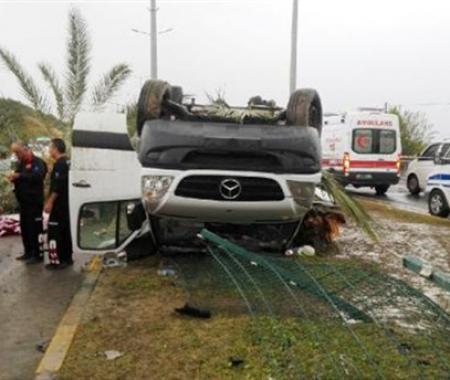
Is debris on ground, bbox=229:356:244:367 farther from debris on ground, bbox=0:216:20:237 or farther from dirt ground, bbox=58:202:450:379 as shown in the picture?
debris on ground, bbox=0:216:20:237

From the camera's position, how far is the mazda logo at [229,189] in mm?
6633

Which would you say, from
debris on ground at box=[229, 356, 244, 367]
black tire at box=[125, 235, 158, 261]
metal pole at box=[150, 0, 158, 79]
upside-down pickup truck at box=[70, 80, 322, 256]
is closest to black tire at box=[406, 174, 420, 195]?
metal pole at box=[150, 0, 158, 79]

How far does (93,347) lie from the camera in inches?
197

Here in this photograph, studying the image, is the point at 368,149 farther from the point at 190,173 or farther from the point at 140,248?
the point at 190,173

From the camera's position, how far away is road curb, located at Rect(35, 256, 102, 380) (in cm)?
461

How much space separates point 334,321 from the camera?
5.08 m

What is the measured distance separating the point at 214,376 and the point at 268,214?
2.73 meters

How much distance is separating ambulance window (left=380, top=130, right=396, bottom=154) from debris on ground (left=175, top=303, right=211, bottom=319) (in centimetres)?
1570

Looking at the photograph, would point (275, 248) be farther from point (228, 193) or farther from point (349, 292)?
point (349, 292)

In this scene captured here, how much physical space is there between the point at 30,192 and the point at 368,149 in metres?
14.0

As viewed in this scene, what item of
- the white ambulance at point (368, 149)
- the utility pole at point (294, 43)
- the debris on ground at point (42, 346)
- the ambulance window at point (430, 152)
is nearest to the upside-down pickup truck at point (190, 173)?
the debris on ground at point (42, 346)

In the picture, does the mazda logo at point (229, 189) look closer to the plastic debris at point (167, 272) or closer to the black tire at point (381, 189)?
the plastic debris at point (167, 272)

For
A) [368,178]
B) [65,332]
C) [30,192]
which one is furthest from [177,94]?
[368,178]

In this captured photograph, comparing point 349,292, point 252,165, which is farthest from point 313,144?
point 349,292
